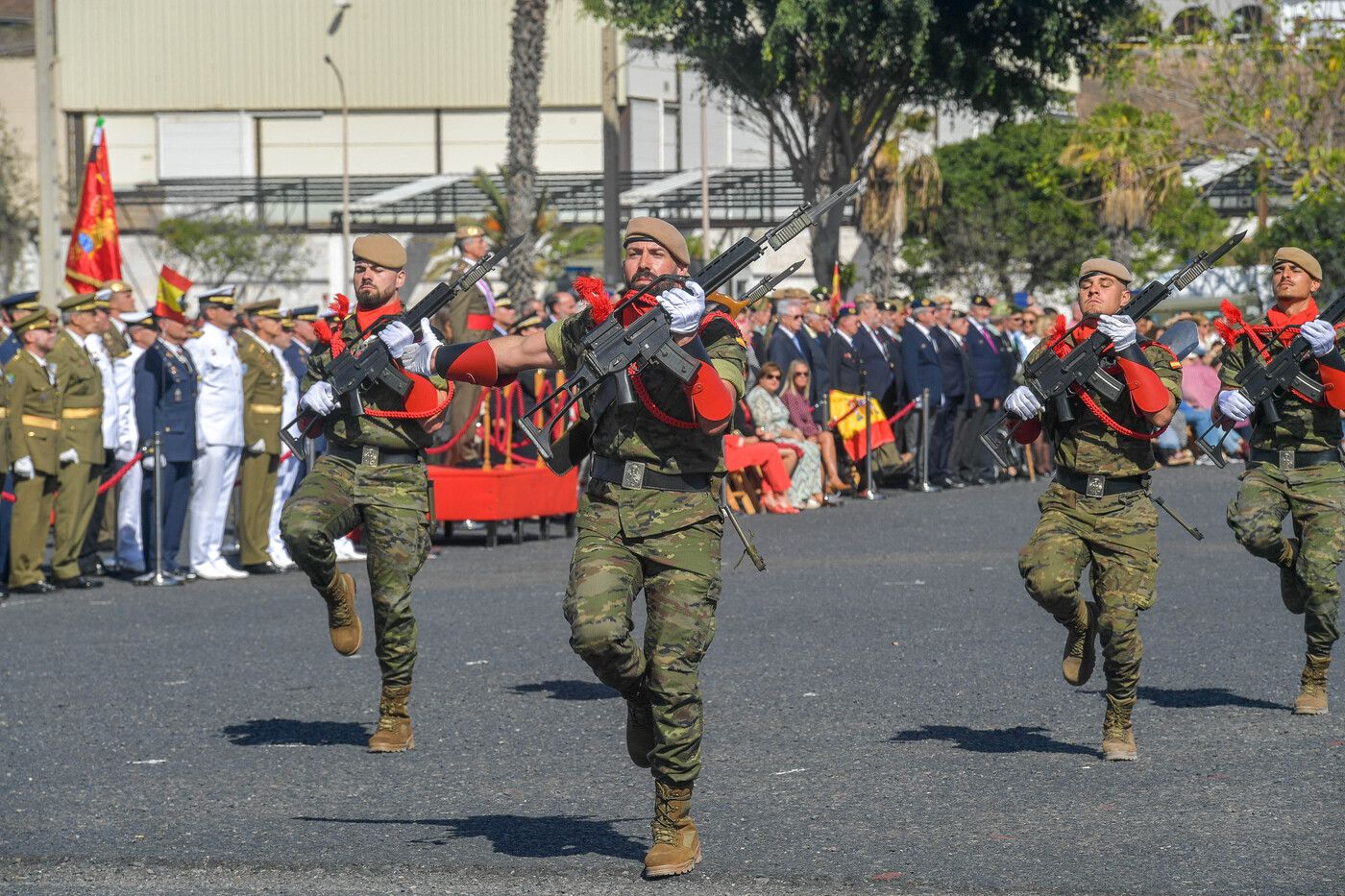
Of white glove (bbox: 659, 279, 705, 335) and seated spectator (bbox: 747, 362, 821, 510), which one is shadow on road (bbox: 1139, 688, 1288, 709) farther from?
seated spectator (bbox: 747, 362, 821, 510)

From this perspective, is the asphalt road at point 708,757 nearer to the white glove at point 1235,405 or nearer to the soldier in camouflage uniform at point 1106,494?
the soldier in camouflage uniform at point 1106,494

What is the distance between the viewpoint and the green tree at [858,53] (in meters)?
31.4

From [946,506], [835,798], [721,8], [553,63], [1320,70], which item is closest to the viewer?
[835,798]

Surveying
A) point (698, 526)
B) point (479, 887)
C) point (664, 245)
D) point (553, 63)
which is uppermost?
point (553, 63)

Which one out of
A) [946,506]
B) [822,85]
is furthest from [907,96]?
[946,506]

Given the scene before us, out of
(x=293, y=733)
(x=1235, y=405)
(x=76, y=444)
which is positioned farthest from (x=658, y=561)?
(x=76, y=444)

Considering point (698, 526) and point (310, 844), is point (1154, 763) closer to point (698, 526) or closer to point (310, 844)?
point (698, 526)

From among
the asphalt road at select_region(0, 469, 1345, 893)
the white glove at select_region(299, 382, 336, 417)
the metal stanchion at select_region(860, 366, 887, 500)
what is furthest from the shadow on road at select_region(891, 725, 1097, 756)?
the metal stanchion at select_region(860, 366, 887, 500)

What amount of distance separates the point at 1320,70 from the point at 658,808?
23.5 meters

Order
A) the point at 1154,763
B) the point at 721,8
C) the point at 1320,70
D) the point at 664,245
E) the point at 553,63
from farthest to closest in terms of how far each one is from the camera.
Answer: the point at 553,63 < the point at 721,8 < the point at 1320,70 < the point at 1154,763 < the point at 664,245

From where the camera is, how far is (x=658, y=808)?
21.7 ft

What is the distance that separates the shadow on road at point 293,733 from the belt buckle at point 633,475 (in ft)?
8.82

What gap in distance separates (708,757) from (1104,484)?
6.49 ft

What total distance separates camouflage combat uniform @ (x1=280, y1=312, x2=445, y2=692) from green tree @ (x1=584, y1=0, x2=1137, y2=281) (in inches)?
887
